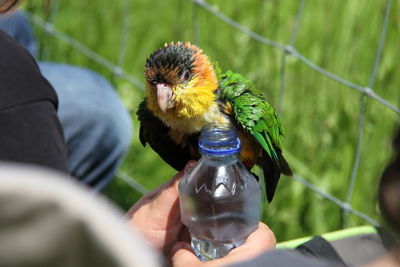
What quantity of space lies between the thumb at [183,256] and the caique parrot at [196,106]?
0.20m

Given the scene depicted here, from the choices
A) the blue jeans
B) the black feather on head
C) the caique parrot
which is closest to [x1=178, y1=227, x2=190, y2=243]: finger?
the caique parrot

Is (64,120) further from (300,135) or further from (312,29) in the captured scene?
(312,29)

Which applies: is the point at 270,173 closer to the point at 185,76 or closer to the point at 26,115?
the point at 185,76

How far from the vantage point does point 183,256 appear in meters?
0.99

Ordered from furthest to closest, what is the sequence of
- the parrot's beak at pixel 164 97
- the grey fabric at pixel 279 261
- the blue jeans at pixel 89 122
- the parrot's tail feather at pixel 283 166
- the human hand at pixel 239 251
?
the blue jeans at pixel 89 122, the parrot's tail feather at pixel 283 166, the parrot's beak at pixel 164 97, the human hand at pixel 239 251, the grey fabric at pixel 279 261

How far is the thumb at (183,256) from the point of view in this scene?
97cm

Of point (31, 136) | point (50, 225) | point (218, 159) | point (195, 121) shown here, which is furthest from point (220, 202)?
point (50, 225)

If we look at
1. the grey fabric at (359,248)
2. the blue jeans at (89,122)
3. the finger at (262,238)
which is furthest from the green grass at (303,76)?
the finger at (262,238)

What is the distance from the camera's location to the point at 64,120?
167 centimetres

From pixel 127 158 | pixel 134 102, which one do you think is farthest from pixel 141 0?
pixel 127 158

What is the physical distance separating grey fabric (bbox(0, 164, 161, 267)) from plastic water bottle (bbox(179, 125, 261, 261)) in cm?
57

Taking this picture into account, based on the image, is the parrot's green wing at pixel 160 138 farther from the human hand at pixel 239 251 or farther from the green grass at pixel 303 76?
the green grass at pixel 303 76

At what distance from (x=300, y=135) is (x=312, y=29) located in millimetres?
→ 390

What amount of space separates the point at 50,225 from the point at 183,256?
1.92 feet
